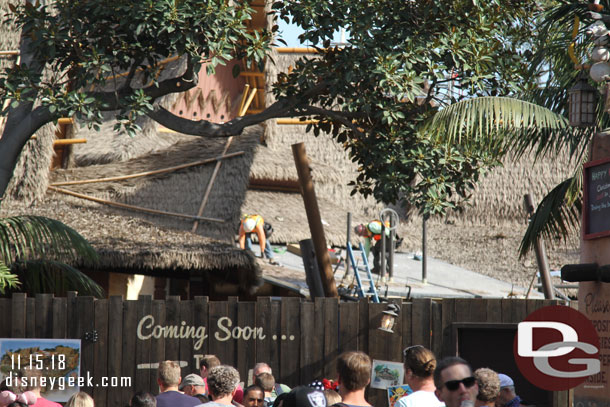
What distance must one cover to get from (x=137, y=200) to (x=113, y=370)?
6.53m

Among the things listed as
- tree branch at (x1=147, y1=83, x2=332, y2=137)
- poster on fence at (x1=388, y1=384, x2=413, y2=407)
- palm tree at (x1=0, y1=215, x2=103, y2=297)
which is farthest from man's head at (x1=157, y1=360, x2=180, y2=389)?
tree branch at (x1=147, y1=83, x2=332, y2=137)

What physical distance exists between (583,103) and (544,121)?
3.21 ft

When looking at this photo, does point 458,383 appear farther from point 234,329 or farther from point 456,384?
point 234,329

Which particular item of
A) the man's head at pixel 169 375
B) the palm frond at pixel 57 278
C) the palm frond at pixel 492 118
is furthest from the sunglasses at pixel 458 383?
the palm frond at pixel 57 278

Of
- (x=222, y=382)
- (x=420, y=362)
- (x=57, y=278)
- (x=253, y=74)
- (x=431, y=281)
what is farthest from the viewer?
(x=253, y=74)

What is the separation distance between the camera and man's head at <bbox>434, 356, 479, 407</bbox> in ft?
14.9

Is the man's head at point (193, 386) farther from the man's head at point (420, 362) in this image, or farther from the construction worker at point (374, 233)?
the construction worker at point (374, 233)

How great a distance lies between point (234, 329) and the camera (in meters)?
10.4

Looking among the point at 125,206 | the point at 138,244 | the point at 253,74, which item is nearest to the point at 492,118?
the point at 138,244

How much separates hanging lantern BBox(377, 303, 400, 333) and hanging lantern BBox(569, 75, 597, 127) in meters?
3.02

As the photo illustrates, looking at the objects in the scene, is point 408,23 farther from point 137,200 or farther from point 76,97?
point 137,200

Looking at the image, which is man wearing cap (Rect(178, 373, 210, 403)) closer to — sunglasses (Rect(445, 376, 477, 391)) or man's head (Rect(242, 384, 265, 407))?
man's head (Rect(242, 384, 265, 407))

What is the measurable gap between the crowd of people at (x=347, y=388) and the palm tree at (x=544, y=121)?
3.37 meters

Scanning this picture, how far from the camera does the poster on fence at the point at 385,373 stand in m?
10.2
